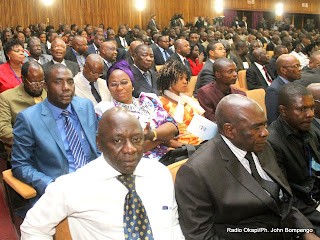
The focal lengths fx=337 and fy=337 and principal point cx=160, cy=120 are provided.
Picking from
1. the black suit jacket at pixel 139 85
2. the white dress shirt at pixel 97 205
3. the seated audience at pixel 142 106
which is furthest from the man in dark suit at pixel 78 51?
the white dress shirt at pixel 97 205

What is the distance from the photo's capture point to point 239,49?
7035 millimetres

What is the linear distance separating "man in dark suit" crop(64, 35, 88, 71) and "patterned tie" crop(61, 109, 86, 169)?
3.90m

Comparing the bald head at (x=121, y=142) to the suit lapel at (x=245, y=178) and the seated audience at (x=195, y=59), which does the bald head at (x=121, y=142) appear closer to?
the suit lapel at (x=245, y=178)

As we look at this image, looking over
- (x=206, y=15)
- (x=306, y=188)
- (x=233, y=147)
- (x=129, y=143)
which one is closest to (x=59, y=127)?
(x=129, y=143)

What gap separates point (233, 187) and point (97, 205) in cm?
61

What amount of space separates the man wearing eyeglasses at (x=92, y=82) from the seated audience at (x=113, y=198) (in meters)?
1.93

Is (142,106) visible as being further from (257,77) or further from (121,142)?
(257,77)

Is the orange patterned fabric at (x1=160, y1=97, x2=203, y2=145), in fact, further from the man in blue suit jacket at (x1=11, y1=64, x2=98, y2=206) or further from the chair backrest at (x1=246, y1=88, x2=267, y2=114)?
the chair backrest at (x1=246, y1=88, x2=267, y2=114)

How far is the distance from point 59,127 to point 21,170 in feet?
1.15

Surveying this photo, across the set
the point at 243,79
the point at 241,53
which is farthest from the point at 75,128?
the point at 241,53

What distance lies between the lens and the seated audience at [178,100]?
2748mm

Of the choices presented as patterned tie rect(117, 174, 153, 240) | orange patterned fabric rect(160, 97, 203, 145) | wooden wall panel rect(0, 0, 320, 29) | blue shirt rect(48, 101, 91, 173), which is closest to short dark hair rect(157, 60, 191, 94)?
orange patterned fabric rect(160, 97, 203, 145)

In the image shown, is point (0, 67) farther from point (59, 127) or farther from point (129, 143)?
point (129, 143)

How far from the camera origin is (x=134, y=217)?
1378 mm
